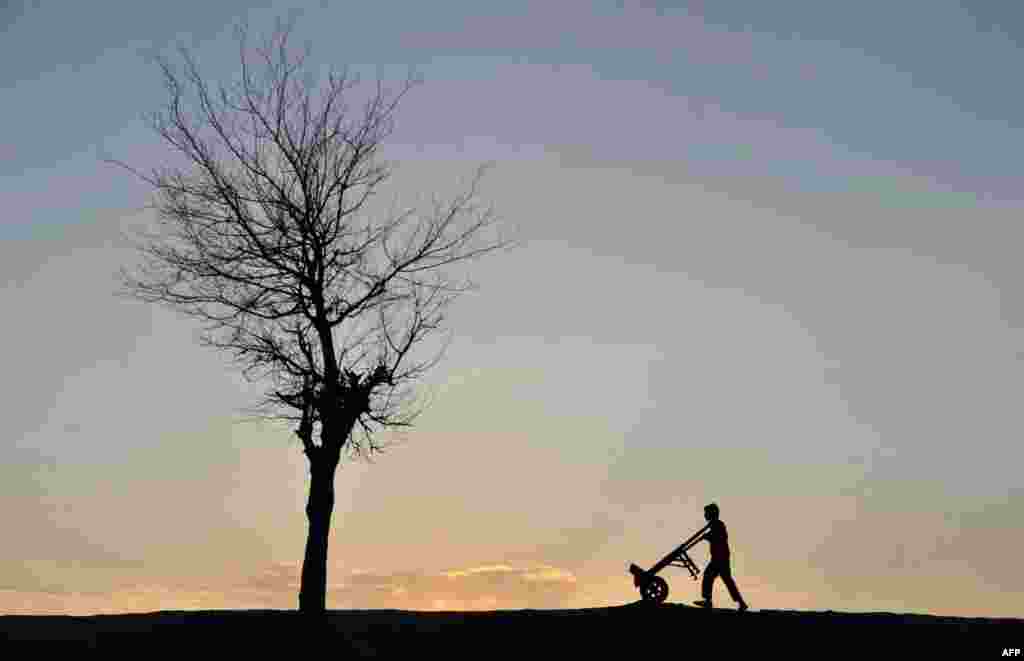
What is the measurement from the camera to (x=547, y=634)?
27938mm

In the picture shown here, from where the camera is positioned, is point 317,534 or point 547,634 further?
point 317,534

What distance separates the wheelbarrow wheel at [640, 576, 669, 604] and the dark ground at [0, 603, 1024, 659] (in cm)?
32

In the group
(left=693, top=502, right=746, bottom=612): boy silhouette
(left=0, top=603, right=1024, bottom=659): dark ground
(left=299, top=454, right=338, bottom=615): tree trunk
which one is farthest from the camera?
(left=299, top=454, right=338, bottom=615): tree trunk

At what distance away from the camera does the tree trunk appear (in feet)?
107

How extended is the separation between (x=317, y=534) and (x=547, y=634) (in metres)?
7.82

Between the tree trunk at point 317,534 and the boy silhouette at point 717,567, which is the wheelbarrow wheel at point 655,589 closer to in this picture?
the boy silhouette at point 717,567

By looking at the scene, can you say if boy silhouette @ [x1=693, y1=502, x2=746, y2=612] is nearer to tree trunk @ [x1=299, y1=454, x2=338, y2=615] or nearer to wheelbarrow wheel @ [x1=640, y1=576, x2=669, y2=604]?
wheelbarrow wheel @ [x1=640, y1=576, x2=669, y2=604]

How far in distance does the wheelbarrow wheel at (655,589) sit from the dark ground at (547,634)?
12.5 inches

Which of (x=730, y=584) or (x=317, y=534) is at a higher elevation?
(x=317, y=534)

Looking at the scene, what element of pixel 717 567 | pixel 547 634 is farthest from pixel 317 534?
pixel 717 567

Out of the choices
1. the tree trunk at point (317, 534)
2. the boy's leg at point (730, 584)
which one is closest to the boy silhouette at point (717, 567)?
the boy's leg at point (730, 584)

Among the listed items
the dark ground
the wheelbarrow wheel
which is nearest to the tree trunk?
the dark ground

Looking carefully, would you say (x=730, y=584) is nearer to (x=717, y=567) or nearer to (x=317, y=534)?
(x=717, y=567)

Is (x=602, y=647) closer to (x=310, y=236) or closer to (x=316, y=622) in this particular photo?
(x=316, y=622)
